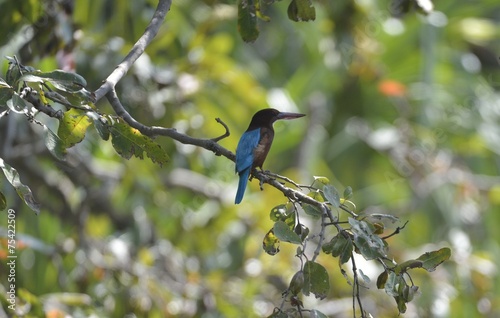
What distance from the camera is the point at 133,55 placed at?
2504mm

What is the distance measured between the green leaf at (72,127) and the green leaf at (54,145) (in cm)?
1

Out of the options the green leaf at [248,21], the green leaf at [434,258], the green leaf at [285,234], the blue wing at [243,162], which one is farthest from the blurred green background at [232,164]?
the green leaf at [434,258]

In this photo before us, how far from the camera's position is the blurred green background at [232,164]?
14.8ft

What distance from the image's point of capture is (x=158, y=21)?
105 inches

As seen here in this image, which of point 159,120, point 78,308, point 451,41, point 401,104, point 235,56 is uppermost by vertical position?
point 451,41

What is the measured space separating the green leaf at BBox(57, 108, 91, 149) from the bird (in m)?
0.83

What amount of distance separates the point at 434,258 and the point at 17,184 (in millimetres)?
1025

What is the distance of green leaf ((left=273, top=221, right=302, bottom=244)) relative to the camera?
2.30 metres

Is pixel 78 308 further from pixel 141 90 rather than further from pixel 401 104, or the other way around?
pixel 401 104

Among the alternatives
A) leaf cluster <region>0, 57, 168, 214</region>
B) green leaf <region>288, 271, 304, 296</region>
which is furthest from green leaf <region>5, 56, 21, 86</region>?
green leaf <region>288, 271, 304, 296</region>

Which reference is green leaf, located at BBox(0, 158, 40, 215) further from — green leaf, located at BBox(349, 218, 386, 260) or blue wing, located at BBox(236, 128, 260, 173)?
blue wing, located at BBox(236, 128, 260, 173)

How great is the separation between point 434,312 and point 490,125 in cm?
323

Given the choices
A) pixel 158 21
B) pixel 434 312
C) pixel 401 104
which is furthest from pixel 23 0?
pixel 401 104

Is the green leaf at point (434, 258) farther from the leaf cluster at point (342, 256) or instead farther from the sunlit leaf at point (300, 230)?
the sunlit leaf at point (300, 230)
